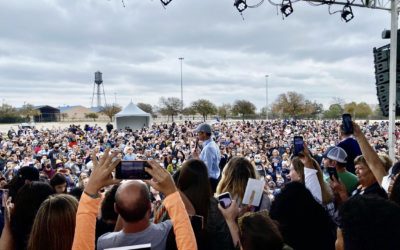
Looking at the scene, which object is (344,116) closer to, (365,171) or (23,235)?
(365,171)

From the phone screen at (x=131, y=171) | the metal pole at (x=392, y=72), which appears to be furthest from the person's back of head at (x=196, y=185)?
the metal pole at (x=392, y=72)

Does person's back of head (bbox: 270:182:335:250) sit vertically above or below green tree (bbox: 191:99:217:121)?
below

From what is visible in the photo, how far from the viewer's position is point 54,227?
1985 millimetres

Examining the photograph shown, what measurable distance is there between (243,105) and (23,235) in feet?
226

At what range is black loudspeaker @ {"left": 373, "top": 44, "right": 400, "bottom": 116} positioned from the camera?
22.9ft

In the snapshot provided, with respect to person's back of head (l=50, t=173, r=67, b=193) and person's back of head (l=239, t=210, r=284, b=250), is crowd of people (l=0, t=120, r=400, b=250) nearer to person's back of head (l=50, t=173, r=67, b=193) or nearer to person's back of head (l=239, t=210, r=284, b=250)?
person's back of head (l=239, t=210, r=284, b=250)

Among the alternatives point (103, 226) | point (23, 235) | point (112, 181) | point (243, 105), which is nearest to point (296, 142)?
point (103, 226)

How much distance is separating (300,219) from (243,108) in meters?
68.6

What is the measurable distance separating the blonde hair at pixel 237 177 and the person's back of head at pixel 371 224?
1535 millimetres

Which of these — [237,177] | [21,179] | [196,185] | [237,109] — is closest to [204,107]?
[237,109]

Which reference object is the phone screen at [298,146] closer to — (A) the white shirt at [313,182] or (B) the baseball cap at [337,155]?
(A) the white shirt at [313,182]

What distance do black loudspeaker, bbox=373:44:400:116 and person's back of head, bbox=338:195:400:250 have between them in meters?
6.31

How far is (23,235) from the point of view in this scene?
7.62 ft

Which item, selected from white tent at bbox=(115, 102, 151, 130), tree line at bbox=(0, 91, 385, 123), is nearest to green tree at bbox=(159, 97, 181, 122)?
tree line at bbox=(0, 91, 385, 123)
